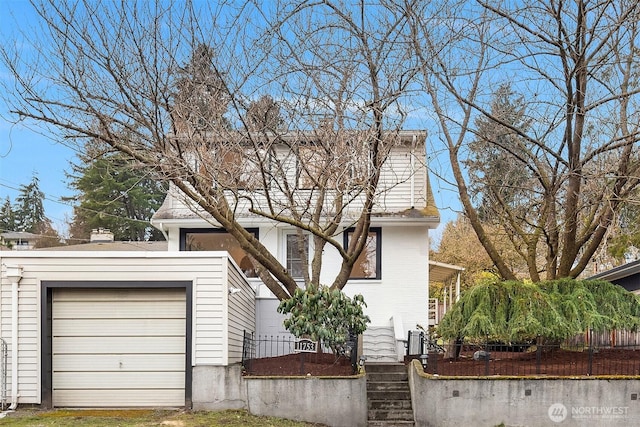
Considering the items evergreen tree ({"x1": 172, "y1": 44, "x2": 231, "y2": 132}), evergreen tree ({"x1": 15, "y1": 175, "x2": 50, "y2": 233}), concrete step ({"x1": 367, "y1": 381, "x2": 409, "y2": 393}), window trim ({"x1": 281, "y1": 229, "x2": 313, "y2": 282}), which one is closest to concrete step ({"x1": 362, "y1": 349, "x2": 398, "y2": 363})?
concrete step ({"x1": 367, "y1": 381, "x2": 409, "y2": 393})

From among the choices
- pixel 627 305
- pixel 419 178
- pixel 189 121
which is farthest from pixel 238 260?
pixel 627 305

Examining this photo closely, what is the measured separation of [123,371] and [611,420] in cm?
863

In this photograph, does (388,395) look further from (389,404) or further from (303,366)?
(303,366)

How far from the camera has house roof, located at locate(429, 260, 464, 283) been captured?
18.7 metres

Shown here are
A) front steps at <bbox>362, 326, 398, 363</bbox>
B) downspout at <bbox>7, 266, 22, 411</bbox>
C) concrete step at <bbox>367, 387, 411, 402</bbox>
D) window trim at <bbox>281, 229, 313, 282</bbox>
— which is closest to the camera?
downspout at <bbox>7, 266, 22, 411</bbox>

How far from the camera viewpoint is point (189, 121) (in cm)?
1113

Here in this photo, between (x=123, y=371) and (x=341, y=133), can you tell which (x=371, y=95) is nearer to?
(x=341, y=133)

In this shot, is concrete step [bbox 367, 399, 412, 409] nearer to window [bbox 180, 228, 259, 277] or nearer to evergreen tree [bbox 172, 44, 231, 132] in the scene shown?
evergreen tree [bbox 172, 44, 231, 132]

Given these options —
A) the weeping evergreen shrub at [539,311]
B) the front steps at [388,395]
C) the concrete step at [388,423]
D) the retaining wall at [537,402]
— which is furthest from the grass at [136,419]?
the weeping evergreen shrub at [539,311]

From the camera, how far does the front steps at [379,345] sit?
15096 mm

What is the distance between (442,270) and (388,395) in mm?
8770

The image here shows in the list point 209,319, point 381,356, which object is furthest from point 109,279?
point 381,356

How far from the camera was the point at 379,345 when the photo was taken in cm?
1562

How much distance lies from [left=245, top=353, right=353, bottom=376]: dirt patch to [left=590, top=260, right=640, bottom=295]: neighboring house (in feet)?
27.7
